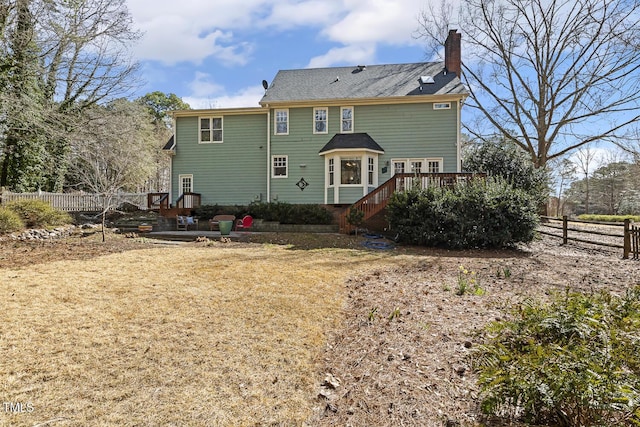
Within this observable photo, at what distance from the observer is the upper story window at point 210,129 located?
1772cm

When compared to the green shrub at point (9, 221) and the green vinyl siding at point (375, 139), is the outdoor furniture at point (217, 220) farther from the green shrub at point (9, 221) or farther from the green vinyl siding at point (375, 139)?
the green shrub at point (9, 221)

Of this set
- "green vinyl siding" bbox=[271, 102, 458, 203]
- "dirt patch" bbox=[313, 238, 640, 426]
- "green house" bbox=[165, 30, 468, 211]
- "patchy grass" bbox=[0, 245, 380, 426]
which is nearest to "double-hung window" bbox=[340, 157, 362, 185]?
"green house" bbox=[165, 30, 468, 211]

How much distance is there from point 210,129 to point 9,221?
9.36 meters

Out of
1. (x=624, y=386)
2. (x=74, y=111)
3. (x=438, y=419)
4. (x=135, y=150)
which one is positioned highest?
(x=74, y=111)

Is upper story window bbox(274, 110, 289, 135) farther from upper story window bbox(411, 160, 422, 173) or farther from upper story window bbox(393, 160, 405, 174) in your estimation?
upper story window bbox(411, 160, 422, 173)

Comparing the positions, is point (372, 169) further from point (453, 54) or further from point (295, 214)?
point (453, 54)

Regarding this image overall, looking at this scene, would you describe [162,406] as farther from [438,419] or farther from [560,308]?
[560,308]

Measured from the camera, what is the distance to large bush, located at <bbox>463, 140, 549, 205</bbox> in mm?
16328

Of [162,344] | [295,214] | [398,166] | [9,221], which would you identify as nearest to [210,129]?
[295,214]

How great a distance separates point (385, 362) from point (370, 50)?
815 inches

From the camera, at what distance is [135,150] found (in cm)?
2391

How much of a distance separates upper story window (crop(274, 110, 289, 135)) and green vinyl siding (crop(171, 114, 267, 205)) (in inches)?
27.8

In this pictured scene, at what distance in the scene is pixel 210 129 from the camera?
17719mm

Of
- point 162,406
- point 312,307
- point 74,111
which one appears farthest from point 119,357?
point 74,111
